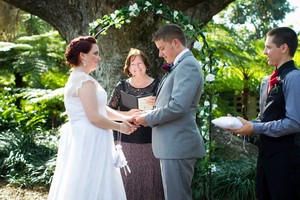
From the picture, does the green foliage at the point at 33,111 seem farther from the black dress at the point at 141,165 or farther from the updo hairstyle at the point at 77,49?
the updo hairstyle at the point at 77,49

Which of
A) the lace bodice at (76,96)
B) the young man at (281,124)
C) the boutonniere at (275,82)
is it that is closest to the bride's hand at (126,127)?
the lace bodice at (76,96)

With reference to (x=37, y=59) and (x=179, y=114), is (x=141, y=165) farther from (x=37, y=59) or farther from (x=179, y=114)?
(x=37, y=59)

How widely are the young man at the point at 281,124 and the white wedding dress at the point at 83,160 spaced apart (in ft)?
3.87

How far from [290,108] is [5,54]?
770 centimetres

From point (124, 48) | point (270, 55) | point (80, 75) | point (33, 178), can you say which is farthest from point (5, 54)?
point (270, 55)

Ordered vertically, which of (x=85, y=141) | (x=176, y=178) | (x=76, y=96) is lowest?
(x=176, y=178)

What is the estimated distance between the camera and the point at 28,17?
1170 cm

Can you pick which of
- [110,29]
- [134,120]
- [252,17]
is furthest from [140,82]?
[252,17]

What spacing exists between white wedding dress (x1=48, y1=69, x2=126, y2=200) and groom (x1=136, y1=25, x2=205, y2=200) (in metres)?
0.43

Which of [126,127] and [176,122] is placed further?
[126,127]

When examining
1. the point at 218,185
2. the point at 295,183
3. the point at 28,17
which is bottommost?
the point at 218,185

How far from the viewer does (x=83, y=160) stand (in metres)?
3.64

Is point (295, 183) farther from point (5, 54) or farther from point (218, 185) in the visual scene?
point (5, 54)

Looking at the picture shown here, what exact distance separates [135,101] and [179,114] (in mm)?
1241
